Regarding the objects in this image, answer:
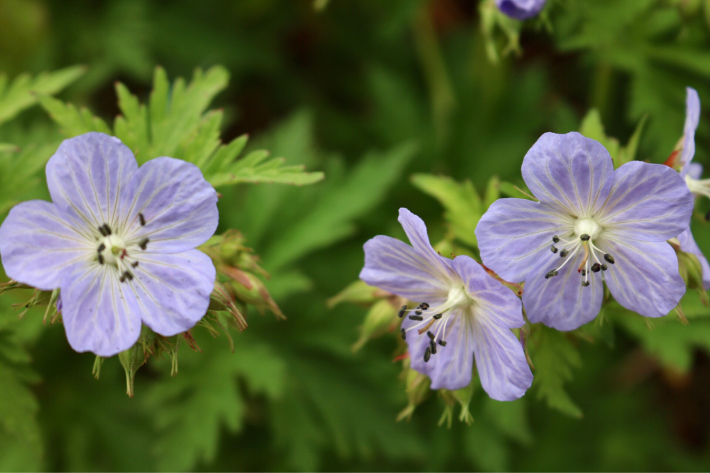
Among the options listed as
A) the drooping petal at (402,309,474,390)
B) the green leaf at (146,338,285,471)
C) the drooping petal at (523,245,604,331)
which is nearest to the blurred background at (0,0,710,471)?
the green leaf at (146,338,285,471)

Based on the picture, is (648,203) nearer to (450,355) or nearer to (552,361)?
(552,361)

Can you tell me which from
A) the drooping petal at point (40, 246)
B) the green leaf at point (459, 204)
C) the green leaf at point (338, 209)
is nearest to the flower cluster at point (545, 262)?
the green leaf at point (459, 204)

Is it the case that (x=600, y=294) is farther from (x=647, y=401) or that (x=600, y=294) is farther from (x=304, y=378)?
(x=647, y=401)

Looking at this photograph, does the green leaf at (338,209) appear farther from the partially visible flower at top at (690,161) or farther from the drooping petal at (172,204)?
the partially visible flower at top at (690,161)

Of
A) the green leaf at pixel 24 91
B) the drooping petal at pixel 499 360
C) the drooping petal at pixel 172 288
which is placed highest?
the green leaf at pixel 24 91

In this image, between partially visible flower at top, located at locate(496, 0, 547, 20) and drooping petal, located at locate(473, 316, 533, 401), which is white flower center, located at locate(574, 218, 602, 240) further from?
partially visible flower at top, located at locate(496, 0, 547, 20)

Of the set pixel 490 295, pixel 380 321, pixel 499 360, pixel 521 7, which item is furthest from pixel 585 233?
pixel 521 7
